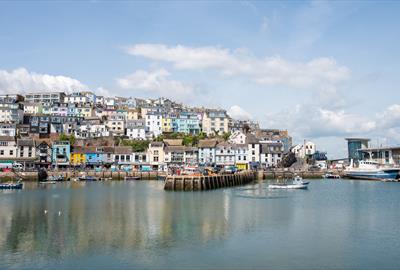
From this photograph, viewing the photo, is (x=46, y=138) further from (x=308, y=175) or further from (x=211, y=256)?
(x=211, y=256)

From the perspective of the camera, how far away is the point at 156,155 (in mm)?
98938

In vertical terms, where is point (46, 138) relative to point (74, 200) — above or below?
above

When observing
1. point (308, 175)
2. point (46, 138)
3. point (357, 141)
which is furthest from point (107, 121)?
point (357, 141)

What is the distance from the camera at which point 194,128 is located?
4764 inches

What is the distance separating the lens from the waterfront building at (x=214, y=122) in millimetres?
121562

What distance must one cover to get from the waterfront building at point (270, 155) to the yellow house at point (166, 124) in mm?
27515

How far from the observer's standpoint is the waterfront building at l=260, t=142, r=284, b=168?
103 meters

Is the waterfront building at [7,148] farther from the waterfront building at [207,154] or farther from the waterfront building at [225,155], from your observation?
the waterfront building at [225,155]

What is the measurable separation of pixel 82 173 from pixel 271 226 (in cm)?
6344

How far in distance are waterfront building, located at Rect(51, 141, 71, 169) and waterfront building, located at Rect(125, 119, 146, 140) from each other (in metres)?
20.7

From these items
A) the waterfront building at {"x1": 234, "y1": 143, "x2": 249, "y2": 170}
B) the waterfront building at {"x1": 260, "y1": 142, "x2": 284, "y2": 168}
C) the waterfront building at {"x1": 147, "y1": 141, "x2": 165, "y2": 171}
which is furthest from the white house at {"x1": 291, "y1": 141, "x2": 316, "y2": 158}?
the waterfront building at {"x1": 147, "y1": 141, "x2": 165, "y2": 171}

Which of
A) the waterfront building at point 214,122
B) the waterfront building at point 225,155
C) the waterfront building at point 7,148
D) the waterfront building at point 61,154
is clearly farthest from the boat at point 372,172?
the waterfront building at point 7,148

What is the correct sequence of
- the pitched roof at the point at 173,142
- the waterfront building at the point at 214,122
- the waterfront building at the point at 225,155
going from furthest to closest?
1. the waterfront building at the point at 214,122
2. the pitched roof at the point at 173,142
3. the waterfront building at the point at 225,155

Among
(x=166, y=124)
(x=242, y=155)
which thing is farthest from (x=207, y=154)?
(x=166, y=124)
